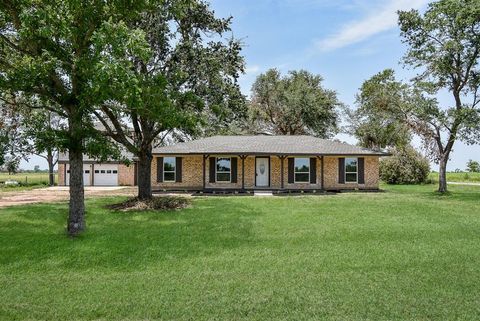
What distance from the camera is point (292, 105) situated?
39562 mm

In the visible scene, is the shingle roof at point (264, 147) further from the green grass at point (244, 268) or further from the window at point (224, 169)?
the green grass at point (244, 268)

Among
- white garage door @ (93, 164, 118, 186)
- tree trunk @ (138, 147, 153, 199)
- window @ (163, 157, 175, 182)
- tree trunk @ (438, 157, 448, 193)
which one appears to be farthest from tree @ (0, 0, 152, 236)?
white garage door @ (93, 164, 118, 186)

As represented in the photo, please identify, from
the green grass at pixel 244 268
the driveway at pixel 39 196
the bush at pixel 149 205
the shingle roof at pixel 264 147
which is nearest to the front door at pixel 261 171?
the shingle roof at pixel 264 147

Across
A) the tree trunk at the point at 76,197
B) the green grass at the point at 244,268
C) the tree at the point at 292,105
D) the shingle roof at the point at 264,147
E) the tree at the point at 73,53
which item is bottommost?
the green grass at the point at 244,268

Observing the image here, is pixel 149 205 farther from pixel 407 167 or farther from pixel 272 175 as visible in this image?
pixel 407 167

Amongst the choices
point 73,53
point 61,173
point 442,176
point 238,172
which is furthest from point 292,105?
point 73,53

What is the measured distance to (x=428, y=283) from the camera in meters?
5.82

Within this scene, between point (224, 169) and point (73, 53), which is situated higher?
point (73, 53)

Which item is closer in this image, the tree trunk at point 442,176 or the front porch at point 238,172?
the tree trunk at point 442,176

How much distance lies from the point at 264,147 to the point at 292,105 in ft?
55.3

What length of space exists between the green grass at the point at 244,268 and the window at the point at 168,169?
445 inches

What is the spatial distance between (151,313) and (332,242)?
16.9ft

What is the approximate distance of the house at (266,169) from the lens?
919 inches

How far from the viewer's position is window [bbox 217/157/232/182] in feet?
77.0
